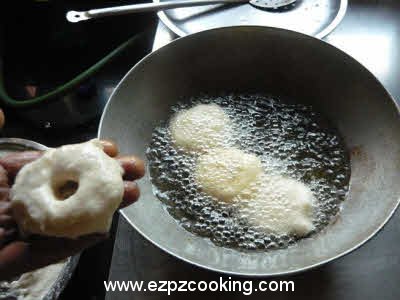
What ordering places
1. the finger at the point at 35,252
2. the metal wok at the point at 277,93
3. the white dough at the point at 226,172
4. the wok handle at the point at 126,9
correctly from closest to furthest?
the finger at the point at 35,252 < the metal wok at the point at 277,93 < the white dough at the point at 226,172 < the wok handle at the point at 126,9

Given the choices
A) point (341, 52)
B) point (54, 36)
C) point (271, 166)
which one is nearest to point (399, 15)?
point (341, 52)

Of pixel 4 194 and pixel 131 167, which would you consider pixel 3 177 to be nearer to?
pixel 4 194

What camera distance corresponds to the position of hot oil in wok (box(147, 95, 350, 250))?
81 centimetres

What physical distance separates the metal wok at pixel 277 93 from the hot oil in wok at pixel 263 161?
20 mm

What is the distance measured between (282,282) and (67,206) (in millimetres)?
426

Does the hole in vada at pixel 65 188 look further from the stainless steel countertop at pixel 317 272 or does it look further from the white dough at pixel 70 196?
the stainless steel countertop at pixel 317 272

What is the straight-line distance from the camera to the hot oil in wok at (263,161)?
31.9 inches

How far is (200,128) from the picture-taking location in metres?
0.93

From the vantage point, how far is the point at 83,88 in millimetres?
1197

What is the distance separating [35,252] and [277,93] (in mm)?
637

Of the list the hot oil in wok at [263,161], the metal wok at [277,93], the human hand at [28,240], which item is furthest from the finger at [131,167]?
the hot oil in wok at [263,161]

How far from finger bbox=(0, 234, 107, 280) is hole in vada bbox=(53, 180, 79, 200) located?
0.07 meters

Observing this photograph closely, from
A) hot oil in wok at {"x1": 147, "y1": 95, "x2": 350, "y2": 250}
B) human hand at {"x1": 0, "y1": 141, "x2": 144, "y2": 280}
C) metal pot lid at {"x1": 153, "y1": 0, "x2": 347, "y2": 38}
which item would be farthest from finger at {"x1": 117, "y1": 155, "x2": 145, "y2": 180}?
metal pot lid at {"x1": 153, "y1": 0, "x2": 347, "y2": 38}

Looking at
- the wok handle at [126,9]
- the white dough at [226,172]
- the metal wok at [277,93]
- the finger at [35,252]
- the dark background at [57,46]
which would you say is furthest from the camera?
the dark background at [57,46]
